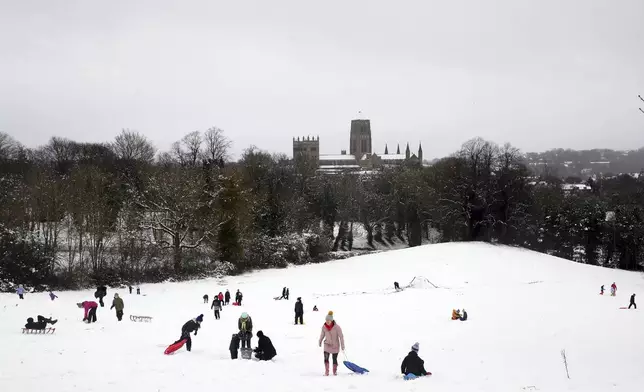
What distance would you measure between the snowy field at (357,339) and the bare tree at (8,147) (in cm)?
4638

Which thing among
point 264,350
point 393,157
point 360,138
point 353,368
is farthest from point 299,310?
point 360,138

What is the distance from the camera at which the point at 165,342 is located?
15727 mm

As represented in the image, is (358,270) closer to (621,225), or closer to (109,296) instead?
(109,296)

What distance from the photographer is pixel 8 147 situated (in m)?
70.0

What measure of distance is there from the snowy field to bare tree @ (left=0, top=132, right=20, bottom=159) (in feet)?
152

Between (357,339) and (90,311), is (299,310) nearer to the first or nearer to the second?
(357,339)

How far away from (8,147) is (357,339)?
70.4m

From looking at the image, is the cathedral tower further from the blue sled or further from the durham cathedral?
the blue sled

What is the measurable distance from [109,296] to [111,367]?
816 inches

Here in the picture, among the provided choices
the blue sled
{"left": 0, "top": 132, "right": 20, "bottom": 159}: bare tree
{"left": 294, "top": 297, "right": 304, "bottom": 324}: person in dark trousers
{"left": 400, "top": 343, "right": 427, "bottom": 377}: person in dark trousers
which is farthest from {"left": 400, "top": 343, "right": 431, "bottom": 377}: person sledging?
{"left": 0, "top": 132, "right": 20, "bottom": 159}: bare tree

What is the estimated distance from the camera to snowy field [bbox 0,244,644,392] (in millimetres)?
11305

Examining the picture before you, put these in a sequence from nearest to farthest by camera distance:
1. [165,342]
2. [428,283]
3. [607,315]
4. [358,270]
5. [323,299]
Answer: [165,342] < [607,315] < [323,299] < [428,283] < [358,270]

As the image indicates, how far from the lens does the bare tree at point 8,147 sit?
2645 inches

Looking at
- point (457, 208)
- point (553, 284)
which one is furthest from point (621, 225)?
point (553, 284)
